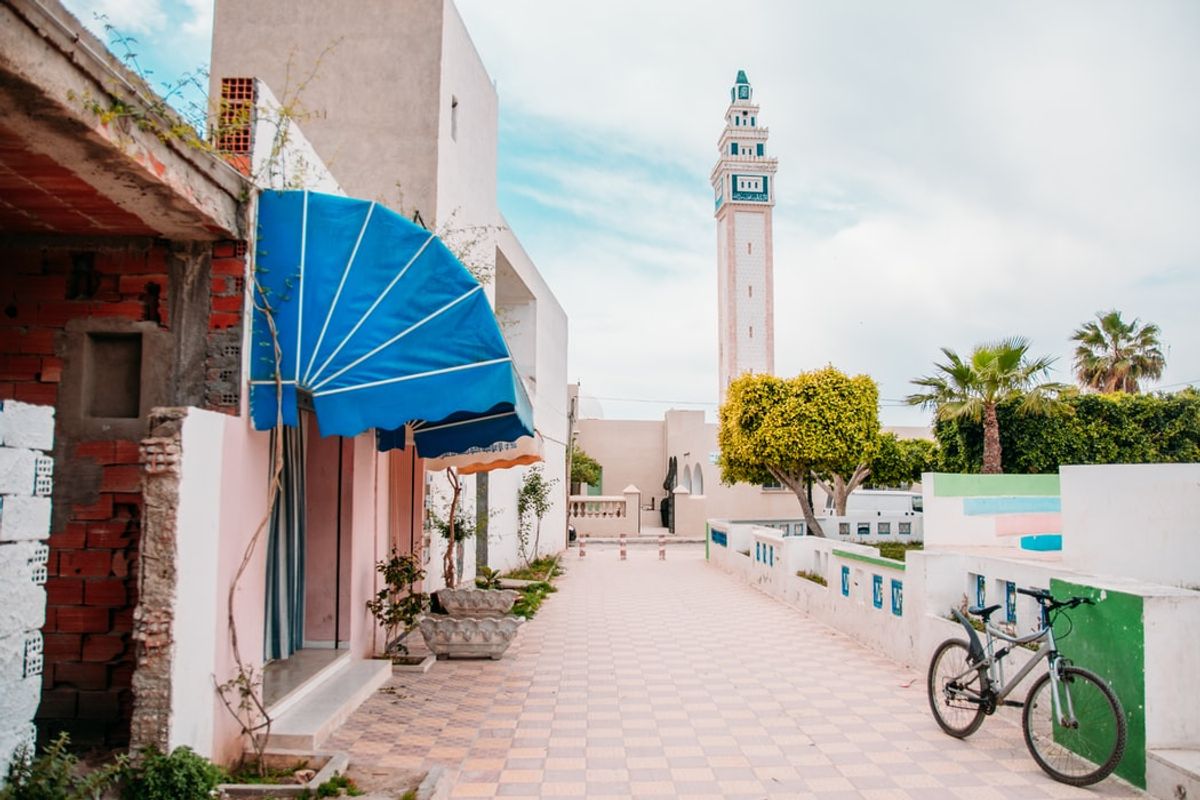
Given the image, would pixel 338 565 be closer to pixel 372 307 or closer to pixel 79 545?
pixel 79 545

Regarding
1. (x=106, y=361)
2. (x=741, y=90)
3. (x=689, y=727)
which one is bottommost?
(x=689, y=727)

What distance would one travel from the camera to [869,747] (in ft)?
19.0

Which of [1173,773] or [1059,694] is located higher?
[1059,694]

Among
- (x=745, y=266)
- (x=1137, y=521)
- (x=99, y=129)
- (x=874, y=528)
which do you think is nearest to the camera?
(x=99, y=129)

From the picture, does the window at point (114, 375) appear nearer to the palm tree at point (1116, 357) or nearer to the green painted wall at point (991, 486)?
the green painted wall at point (991, 486)

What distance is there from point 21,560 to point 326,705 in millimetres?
3144

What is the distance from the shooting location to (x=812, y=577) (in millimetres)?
12812

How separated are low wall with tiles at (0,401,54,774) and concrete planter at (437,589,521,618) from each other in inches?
237

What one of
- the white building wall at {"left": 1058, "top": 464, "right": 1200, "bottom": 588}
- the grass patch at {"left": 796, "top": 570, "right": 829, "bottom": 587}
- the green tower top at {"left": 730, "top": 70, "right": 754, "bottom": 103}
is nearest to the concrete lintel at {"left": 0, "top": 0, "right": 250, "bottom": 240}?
the grass patch at {"left": 796, "top": 570, "right": 829, "bottom": 587}

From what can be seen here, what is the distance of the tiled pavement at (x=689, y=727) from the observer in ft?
16.7

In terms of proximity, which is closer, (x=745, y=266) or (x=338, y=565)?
(x=338, y=565)

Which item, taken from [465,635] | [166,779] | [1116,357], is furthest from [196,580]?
[1116,357]

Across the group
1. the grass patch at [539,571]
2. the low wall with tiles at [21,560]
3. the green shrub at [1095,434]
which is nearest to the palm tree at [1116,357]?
the green shrub at [1095,434]

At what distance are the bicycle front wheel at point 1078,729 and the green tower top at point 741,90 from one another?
67.9 m
